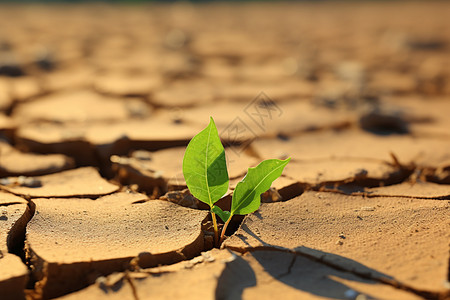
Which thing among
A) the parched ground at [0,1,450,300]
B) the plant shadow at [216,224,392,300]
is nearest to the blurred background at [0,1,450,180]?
the parched ground at [0,1,450,300]

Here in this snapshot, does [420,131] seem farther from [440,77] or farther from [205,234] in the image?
[205,234]

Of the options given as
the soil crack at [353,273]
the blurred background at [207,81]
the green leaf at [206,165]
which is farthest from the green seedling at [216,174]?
the blurred background at [207,81]

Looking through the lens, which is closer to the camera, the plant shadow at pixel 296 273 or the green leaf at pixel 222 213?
the plant shadow at pixel 296 273

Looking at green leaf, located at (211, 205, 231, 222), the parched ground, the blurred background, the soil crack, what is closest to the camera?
the soil crack

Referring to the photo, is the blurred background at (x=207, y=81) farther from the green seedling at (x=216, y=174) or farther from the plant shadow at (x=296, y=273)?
the plant shadow at (x=296, y=273)

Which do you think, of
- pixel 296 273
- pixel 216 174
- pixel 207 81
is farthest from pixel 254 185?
pixel 207 81

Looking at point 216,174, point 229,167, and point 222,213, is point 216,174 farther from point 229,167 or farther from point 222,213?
point 229,167

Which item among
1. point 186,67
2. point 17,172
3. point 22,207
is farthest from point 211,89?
point 22,207

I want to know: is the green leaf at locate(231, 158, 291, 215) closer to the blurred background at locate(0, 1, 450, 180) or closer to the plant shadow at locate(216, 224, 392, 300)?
the plant shadow at locate(216, 224, 392, 300)
